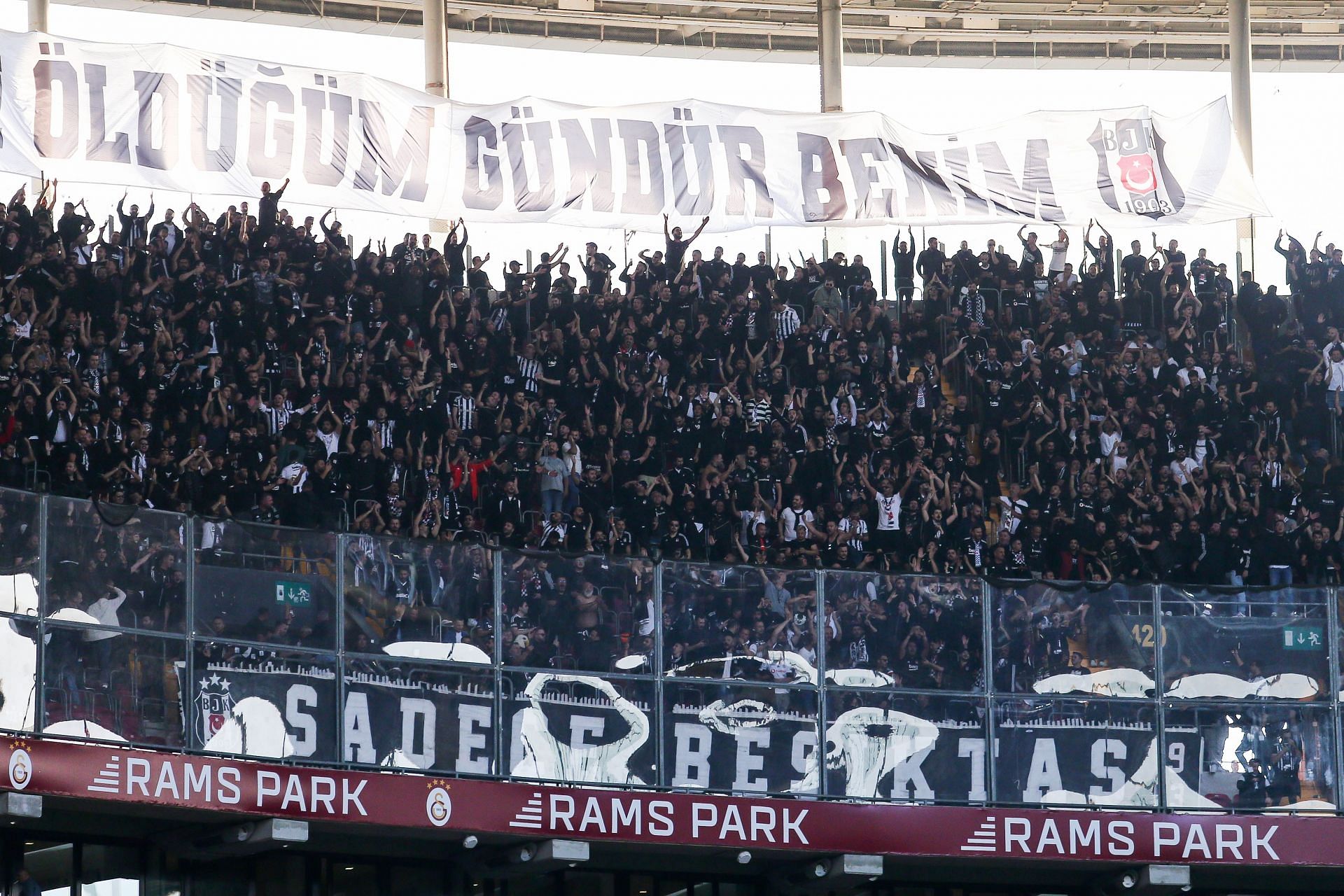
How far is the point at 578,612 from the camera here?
68.8 feet

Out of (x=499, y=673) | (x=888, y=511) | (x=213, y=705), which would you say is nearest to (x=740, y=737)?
(x=499, y=673)

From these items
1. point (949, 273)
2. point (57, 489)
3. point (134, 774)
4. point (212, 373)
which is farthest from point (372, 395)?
point (949, 273)

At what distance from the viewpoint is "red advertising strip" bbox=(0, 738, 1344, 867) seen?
62.1ft

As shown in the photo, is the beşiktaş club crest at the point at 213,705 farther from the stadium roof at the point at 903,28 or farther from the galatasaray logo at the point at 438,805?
the stadium roof at the point at 903,28

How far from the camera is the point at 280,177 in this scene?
27.2 m

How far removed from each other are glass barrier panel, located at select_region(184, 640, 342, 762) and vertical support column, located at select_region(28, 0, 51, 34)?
15.2 metres

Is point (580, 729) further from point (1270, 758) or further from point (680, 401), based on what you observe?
point (1270, 758)

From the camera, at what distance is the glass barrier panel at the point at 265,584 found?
19625 millimetres

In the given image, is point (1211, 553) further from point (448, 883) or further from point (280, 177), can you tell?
point (280, 177)

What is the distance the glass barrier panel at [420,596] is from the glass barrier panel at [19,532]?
2.69 m

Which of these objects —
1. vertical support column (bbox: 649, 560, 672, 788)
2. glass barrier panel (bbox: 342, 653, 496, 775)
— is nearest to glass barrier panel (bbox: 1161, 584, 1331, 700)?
vertical support column (bbox: 649, 560, 672, 788)

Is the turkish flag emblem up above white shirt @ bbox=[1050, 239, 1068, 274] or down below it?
above

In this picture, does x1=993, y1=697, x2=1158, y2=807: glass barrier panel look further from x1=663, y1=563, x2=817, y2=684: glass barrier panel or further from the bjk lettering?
the bjk lettering

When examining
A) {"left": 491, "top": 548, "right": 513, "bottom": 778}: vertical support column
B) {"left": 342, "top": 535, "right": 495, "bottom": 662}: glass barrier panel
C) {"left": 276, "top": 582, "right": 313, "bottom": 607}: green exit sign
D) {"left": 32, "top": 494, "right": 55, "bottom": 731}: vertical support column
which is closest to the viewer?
{"left": 32, "top": 494, "right": 55, "bottom": 731}: vertical support column
